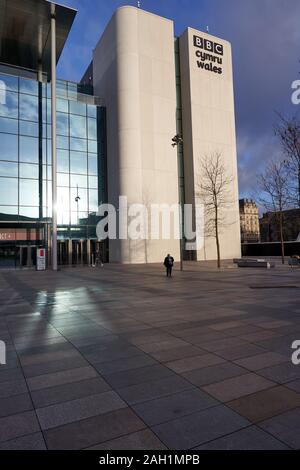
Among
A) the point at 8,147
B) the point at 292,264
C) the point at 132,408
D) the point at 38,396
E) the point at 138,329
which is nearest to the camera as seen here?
the point at 132,408

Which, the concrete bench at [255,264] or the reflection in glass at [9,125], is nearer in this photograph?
the concrete bench at [255,264]

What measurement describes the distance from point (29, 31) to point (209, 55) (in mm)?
21114

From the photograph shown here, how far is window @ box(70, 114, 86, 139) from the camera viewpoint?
125 feet

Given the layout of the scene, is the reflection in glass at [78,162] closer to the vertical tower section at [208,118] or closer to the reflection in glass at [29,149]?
the reflection in glass at [29,149]

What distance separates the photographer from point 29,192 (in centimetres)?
3484

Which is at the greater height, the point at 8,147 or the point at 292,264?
the point at 8,147

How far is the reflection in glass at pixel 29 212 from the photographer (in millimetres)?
34312

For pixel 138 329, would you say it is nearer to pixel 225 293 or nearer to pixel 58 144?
pixel 225 293

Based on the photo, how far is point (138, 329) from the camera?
7766 mm

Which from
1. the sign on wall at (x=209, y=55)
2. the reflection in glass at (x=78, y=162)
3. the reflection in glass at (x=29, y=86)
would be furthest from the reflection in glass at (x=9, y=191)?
the sign on wall at (x=209, y=55)

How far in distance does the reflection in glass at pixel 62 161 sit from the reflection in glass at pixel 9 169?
4412 millimetres

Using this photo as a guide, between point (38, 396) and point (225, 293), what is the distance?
988 cm

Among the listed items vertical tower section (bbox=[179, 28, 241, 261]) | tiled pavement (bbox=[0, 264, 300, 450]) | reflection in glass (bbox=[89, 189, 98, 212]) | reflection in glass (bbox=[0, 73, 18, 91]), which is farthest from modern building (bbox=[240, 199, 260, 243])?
tiled pavement (bbox=[0, 264, 300, 450])

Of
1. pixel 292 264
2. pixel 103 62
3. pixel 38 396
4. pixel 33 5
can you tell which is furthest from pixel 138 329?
pixel 103 62
